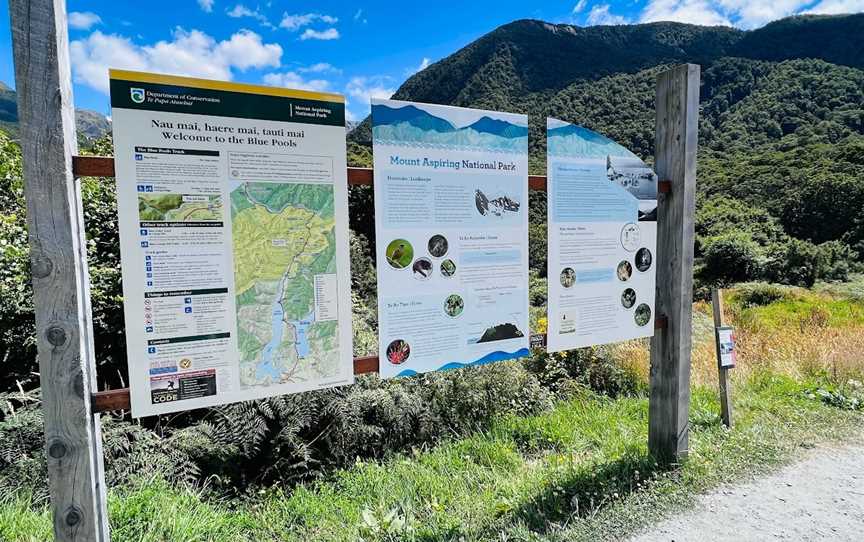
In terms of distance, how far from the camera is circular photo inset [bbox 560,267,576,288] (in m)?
2.89

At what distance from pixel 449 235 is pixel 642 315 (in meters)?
1.53

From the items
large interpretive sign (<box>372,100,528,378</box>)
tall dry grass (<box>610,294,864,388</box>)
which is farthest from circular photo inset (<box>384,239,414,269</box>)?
tall dry grass (<box>610,294,864,388</box>)

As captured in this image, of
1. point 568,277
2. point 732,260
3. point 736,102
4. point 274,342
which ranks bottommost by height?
point 732,260

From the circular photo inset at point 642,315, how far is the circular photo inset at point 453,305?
1.30 metres

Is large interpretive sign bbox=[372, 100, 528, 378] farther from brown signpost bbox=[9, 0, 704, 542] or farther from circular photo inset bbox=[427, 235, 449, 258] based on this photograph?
brown signpost bbox=[9, 0, 704, 542]

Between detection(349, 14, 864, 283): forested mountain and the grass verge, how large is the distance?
604 cm

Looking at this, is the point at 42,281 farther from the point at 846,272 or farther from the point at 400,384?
the point at 846,272

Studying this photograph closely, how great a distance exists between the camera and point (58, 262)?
1.76 m

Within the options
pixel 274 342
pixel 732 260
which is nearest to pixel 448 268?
pixel 274 342

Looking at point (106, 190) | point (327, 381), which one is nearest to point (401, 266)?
point (327, 381)

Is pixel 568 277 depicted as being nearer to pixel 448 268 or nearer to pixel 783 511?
pixel 448 268

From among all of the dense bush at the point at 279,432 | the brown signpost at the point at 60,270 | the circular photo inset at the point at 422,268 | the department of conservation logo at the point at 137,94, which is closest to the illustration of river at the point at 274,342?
the brown signpost at the point at 60,270

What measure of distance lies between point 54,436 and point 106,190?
172 inches

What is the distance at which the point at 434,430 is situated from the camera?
4.53 metres
